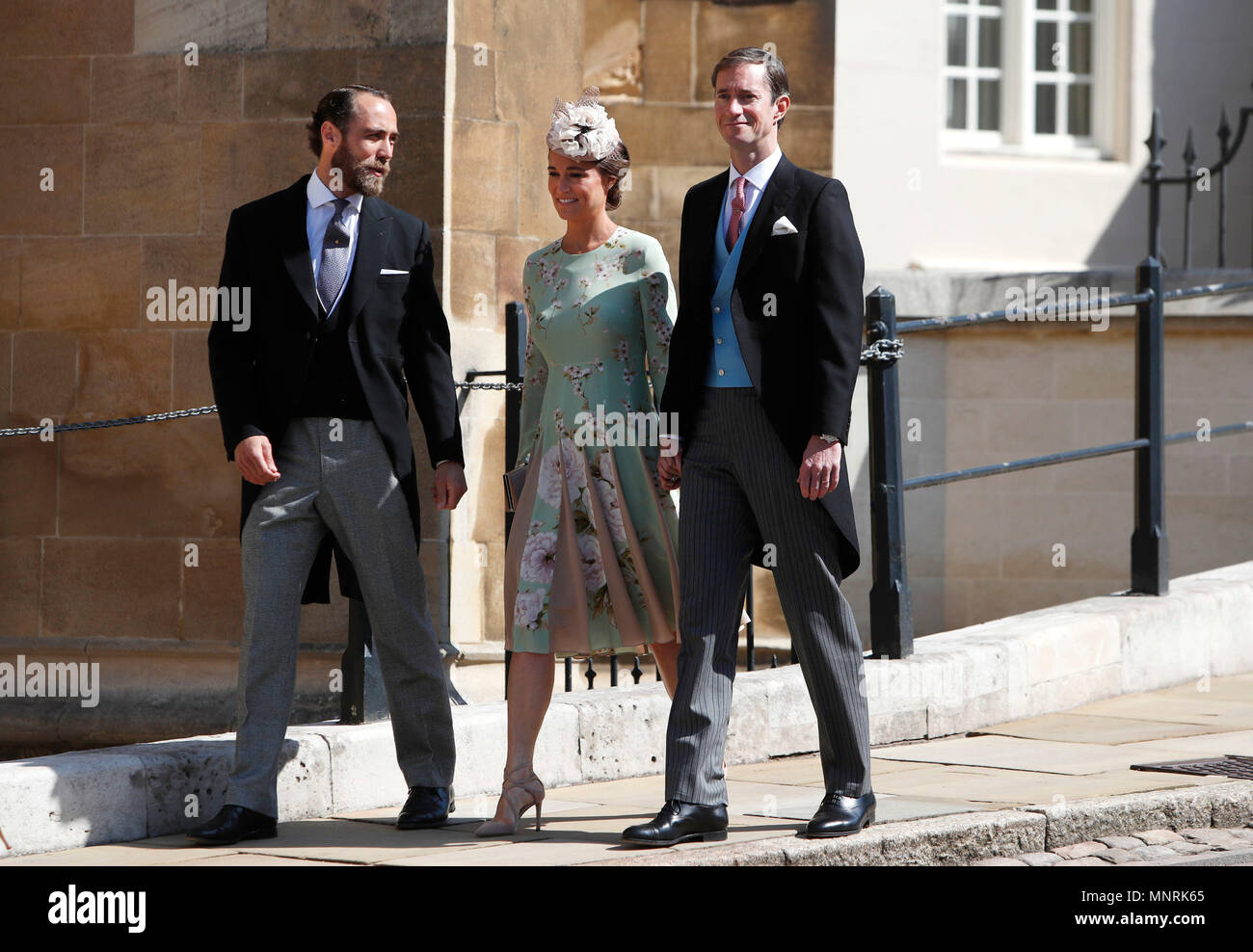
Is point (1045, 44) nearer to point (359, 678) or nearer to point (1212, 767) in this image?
point (1212, 767)

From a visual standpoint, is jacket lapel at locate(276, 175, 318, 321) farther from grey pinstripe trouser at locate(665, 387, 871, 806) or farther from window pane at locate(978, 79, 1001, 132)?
window pane at locate(978, 79, 1001, 132)

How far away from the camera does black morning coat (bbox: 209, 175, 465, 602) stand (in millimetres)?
4906

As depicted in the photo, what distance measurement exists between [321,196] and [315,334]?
1.26ft

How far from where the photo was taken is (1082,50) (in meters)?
13.1

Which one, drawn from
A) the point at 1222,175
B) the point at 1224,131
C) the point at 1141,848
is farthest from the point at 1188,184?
the point at 1141,848

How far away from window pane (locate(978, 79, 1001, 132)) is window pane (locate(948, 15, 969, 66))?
22 centimetres

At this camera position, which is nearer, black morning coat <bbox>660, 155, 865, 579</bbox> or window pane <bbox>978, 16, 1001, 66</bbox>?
black morning coat <bbox>660, 155, 865, 579</bbox>

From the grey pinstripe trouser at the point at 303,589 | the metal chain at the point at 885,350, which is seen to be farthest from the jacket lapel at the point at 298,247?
the metal chain at the point at 885,350

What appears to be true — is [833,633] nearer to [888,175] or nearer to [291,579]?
[291,579]

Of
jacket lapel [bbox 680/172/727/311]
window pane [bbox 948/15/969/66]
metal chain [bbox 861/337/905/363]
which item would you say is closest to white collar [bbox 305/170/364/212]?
jacket lapel [bbox 680/172/727/311]

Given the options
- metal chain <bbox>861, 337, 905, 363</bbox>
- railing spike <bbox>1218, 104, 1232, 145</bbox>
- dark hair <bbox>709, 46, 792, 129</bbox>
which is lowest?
metal chain <bbox>861, 337, 905, 363</bbox>

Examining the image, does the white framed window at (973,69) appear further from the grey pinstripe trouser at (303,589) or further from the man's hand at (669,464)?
the grey pinstripe trouser at (303,589)

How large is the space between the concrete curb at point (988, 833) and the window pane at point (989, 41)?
8.47m
